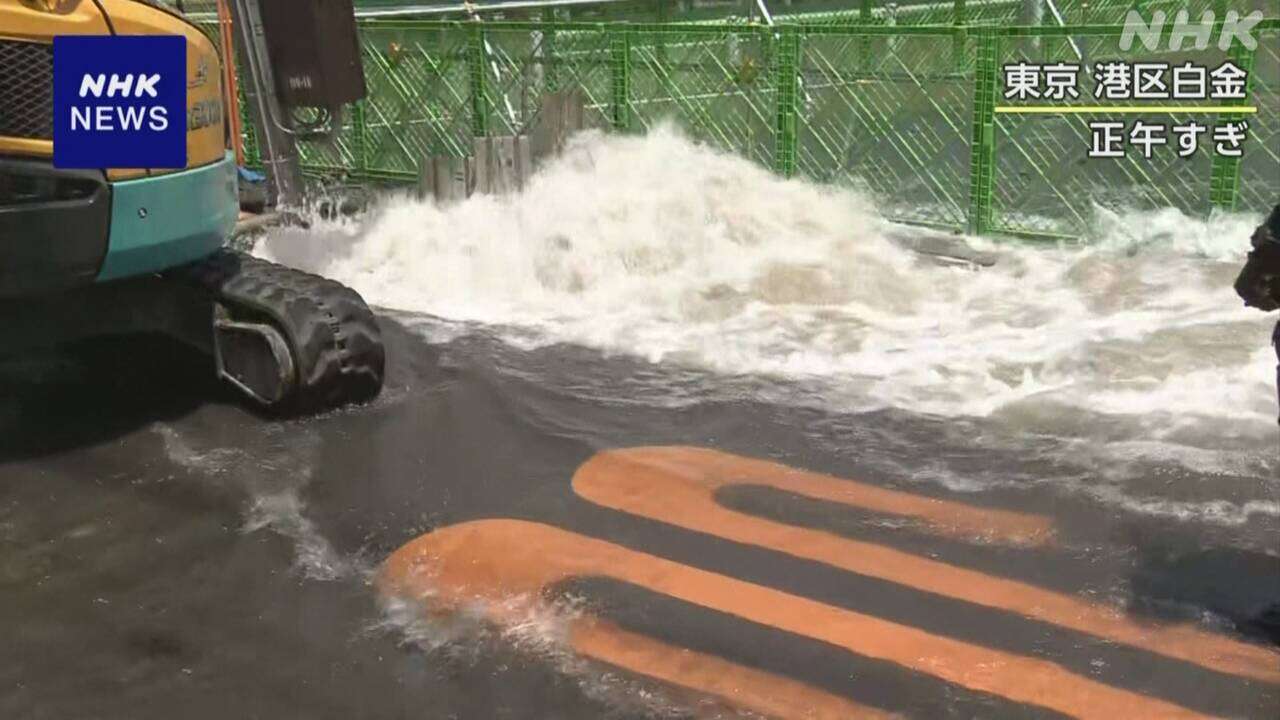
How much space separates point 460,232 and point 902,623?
229 inches

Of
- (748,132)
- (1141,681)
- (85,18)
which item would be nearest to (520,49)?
(748,132)

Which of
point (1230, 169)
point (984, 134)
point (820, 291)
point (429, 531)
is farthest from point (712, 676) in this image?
point (984, 134)

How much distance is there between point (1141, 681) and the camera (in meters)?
3.48

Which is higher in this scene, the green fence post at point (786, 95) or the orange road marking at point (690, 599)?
the green fence post at point (786, 95)

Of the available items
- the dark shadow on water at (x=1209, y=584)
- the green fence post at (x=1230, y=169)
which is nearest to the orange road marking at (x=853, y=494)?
the dark shadow on water at (x=1209, y=584)

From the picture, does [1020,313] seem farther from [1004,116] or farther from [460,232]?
[460,232]

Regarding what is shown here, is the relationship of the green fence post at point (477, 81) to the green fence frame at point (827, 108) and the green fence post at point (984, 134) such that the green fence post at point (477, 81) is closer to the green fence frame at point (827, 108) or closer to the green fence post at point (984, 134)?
the green fence frame at point (827, 108)

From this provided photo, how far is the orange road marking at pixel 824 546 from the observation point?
12.0 feet

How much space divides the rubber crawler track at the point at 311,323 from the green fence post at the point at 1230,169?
5171 mm

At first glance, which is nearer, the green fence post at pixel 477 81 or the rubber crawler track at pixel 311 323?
the rubber crawler track at pixel 311 323

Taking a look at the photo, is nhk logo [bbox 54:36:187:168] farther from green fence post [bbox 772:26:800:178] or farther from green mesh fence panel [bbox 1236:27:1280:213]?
green mesh fence panel [bbox 1236:27:1280:213]

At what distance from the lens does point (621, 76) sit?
10078 millimetres

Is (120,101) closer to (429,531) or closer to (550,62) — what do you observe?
(429,531)

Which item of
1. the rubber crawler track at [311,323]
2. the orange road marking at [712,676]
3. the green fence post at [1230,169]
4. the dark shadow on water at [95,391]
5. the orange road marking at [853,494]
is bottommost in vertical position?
the orange road marking at [712,676]
